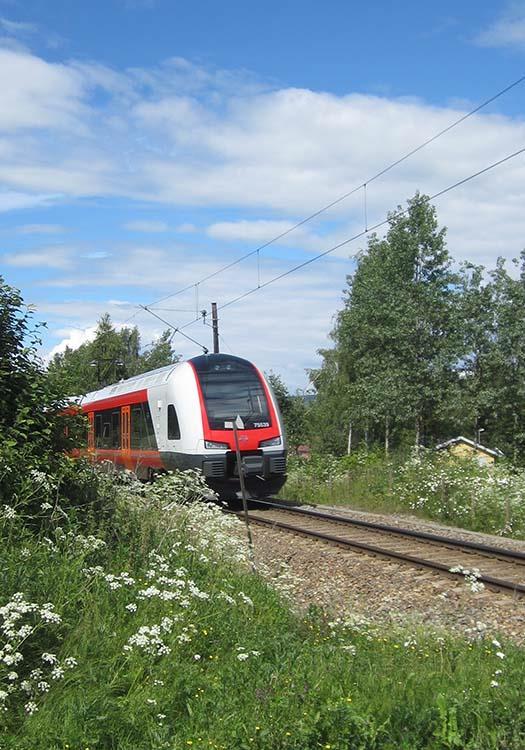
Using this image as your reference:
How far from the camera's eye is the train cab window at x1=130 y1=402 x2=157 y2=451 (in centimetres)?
1816

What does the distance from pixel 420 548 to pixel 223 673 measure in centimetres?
741

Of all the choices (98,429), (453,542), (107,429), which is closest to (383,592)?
(453,542)

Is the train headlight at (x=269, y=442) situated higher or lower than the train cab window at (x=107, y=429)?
lower

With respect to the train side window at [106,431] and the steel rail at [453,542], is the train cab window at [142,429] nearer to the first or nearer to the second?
the train side window at [106,431]

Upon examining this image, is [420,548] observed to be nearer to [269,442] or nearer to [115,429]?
[269,442]

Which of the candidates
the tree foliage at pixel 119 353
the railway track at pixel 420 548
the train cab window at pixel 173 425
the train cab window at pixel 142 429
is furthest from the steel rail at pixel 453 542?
the tree foliage at pixel 119 353

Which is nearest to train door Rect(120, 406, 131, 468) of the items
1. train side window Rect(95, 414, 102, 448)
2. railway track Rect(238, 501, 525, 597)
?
train side window Rect(95, 414, 102, 448)

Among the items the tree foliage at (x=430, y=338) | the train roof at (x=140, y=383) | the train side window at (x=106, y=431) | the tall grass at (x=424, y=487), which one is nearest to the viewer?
the tall grass at (x=424, y=487)

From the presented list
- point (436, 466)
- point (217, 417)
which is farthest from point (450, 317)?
point (217, 417)

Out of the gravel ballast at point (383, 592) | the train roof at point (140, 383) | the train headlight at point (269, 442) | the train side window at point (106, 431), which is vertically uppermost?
the train roof at point (140, 383)

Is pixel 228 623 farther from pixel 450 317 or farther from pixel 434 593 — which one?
pixel 450 317

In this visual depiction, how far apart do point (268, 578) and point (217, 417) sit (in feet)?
28.1

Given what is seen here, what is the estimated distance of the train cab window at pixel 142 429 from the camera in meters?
18.2

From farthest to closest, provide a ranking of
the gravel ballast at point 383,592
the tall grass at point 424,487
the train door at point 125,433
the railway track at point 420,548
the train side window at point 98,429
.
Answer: the train side window at point 98,429, the train door at point 125,433, the tall grass at point 424,487, the railway track at point 420,548, the gravel ballast at point 383,592
